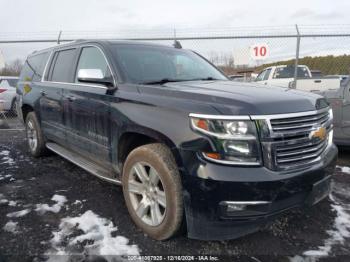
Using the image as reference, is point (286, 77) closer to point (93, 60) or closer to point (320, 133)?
point (93, 60)

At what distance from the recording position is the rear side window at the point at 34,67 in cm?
531

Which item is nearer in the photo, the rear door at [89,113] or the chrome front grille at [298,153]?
the chrome front grille at [298,153]

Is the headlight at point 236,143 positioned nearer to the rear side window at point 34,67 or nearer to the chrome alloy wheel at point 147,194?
the chrome alloy wheel at point 147,194

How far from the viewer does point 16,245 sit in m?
2.81

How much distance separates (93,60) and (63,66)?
1.01 metres

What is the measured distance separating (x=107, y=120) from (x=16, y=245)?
1.44 metres

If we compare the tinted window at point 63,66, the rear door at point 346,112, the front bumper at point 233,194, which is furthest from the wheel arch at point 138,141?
the rear door at point 346,112

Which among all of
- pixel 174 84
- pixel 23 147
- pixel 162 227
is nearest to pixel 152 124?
pixel 174 84

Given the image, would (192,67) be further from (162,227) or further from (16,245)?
(16,245)

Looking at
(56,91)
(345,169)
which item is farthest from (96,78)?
(345,169)

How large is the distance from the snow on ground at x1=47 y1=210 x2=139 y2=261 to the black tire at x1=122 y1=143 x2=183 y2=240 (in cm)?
27

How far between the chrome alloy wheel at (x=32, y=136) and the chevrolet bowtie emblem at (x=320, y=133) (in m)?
4.58

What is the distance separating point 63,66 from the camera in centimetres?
456

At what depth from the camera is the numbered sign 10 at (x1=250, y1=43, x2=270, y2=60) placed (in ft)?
30.4
